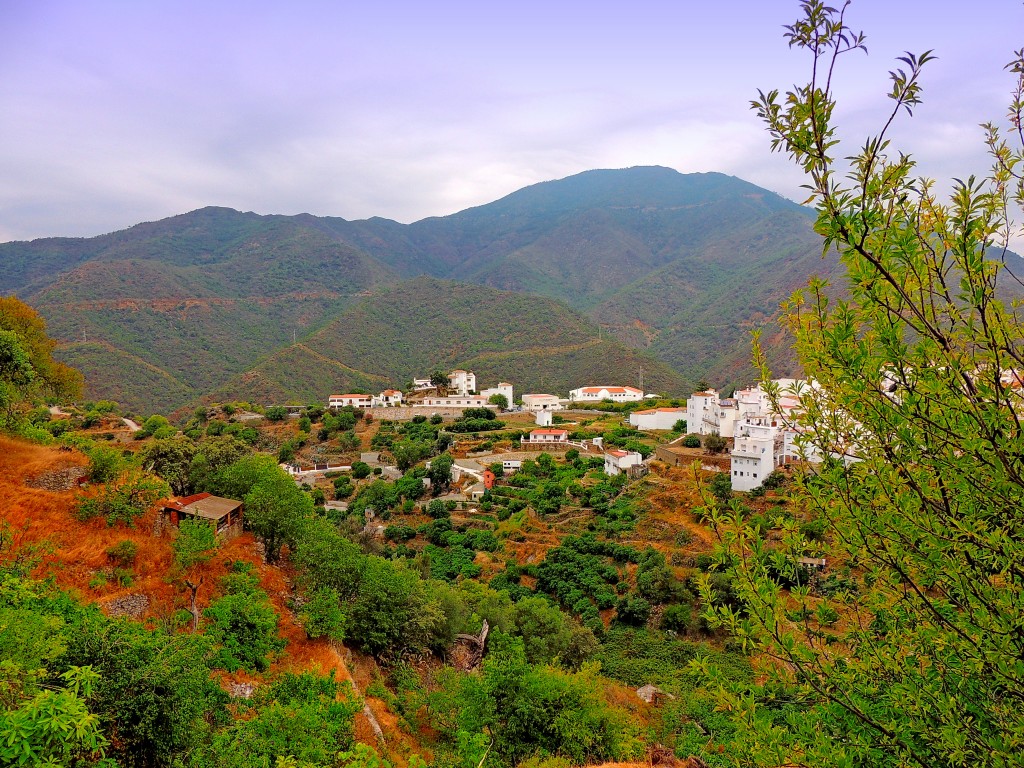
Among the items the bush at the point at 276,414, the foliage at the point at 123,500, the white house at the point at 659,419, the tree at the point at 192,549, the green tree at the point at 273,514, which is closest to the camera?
the tree at the point at 192,549

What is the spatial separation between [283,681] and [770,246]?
6609 inches

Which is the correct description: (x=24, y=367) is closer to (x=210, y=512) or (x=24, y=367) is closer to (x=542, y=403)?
(x=210, y=512)

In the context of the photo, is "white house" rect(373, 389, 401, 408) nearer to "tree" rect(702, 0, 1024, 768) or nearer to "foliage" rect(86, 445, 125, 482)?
"foliage" rect(86, 445, 125, 482)

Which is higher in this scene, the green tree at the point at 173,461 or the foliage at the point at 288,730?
the green tree at the point at 173,461

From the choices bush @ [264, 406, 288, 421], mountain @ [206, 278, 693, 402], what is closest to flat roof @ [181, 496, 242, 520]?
bush @ [264, 406, 288, 421]

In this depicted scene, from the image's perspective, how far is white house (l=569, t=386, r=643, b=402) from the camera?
2235 inches

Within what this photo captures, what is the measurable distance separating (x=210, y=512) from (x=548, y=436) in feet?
97.9

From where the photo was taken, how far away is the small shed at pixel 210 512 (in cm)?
1262

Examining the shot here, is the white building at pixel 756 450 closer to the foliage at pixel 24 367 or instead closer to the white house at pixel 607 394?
the white house at pixel 607 394

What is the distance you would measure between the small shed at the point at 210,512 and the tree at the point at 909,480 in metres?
11.8

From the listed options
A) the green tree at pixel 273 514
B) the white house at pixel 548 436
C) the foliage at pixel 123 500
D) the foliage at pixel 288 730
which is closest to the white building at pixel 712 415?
the white house at pixel 548 436

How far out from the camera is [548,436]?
41344 millimetres

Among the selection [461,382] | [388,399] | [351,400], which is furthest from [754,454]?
[351,400]

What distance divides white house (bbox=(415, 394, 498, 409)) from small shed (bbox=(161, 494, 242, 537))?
1454 inches
